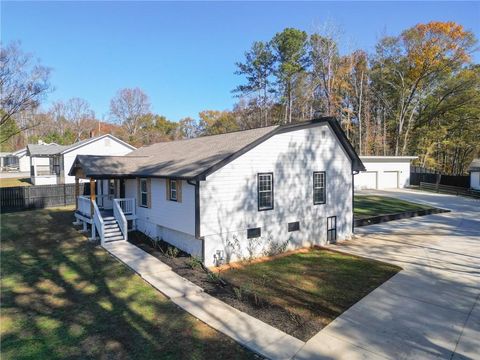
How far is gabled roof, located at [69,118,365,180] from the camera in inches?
456

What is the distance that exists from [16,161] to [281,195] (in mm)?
58981

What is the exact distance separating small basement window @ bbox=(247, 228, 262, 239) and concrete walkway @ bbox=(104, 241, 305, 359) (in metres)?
3.29

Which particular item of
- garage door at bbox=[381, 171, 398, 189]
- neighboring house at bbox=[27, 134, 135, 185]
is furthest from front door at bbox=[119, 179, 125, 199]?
garage door at bbox=[381, 171, 398, 189]

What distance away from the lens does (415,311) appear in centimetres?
777

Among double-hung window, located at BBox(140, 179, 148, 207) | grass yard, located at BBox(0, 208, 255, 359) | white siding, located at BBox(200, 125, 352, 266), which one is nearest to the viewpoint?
grass yard, located at BBox(0, 208, 255, 359)

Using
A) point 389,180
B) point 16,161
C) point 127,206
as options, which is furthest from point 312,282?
point 16,161

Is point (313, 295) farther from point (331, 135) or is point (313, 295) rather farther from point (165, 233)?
point (331, 135)

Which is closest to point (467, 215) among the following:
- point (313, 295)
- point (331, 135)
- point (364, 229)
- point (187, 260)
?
point (364, 229)

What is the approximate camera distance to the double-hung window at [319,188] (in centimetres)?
1463

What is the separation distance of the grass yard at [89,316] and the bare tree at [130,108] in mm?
49761

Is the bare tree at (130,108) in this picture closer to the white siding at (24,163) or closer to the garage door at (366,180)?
the white siding at (24,163)

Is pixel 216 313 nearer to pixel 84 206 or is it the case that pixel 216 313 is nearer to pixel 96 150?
pixel 84 206

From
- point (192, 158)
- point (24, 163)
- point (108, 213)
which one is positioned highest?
point (24, 163)

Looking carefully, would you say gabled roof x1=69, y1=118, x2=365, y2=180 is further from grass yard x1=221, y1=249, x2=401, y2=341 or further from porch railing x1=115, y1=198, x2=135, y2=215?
grass yard x1=221, y1=249, x2=401, y2=341
